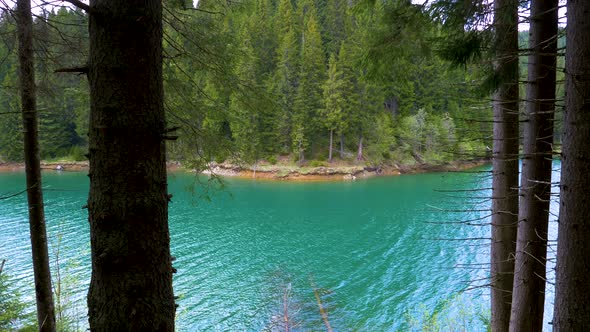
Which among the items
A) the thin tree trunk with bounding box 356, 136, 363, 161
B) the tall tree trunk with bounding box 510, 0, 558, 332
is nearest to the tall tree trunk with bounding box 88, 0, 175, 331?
the tall tree trunk with bounding box 510, 0, 558, 332

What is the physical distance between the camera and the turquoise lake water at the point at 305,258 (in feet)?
26.2

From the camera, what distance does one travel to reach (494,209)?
10.8 feet

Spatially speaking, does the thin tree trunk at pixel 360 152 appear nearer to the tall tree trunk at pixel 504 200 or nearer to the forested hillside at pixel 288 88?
the forested hillside at pixel 288 88

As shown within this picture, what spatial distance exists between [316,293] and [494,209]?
22.7ft

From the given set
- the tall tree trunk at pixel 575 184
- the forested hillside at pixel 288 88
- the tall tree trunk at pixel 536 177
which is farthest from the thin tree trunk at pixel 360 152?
the tall tree trunk at pixel 575 184

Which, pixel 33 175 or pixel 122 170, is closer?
pixel 122 170

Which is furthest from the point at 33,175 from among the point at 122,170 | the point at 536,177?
the point at 536,177

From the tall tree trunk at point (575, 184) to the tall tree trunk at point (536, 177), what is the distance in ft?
2.35

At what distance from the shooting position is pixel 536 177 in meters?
2.66

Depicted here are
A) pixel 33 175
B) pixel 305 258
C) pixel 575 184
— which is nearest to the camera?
pixel 575 184

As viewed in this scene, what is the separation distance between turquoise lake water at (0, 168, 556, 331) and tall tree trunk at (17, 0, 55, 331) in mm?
805

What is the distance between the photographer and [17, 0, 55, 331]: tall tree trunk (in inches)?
121

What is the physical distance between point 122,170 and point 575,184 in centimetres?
205

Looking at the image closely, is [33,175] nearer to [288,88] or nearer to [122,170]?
[122,170]
